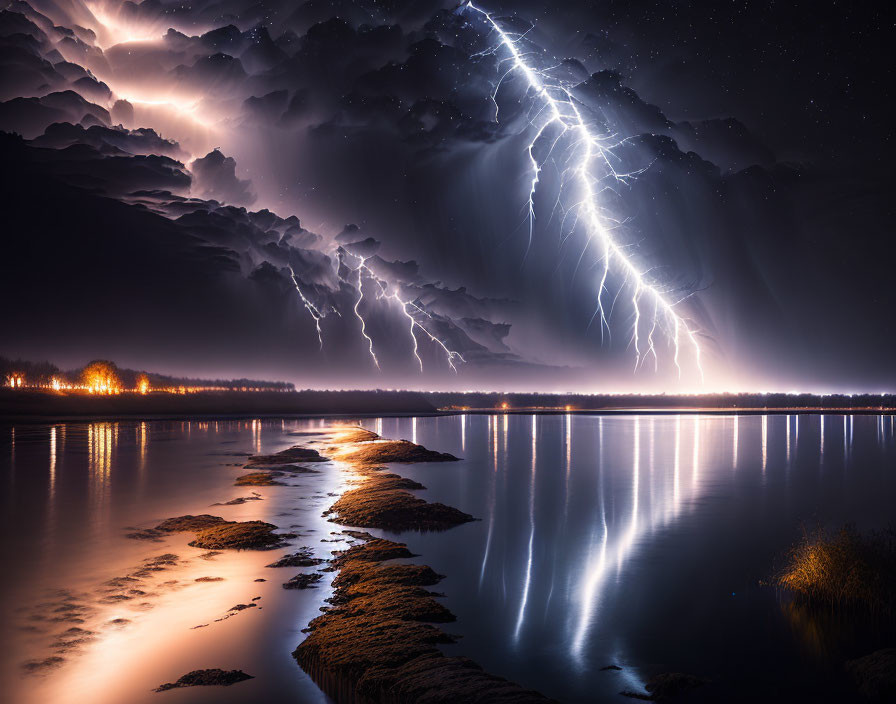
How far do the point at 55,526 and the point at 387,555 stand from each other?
9236 mm

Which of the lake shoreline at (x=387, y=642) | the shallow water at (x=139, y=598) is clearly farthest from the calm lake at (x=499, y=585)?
the lake shoreline at (x=387, y=642)

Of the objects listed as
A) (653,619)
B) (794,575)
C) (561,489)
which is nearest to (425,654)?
(653,619)

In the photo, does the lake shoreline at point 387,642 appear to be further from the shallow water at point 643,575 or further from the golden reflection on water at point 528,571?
the golden reflection on water at point 528,571

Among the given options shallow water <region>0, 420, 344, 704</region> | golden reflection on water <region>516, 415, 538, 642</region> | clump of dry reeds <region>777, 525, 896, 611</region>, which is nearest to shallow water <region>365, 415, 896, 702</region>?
golden reflection on water <region>516, 415, 538, 642</region>

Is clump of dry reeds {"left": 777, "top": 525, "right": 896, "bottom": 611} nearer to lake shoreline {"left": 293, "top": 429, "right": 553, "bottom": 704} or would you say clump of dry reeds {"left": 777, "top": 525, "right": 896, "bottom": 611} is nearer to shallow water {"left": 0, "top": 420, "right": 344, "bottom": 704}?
lake shoreline {"left": 293, "top": 429, "right": 553, "bottom": 704}

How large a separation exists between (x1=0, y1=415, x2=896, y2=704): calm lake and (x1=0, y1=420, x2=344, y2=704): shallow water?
0.12ft

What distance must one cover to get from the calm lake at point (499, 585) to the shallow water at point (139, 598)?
36 mm

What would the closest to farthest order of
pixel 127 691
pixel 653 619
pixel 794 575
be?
1. pixel 127 691
2. pixel 653 619
3. pixel 794 575

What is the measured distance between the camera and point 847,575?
33.0ft

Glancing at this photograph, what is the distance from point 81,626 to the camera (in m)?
8.56

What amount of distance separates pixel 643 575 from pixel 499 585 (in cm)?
293

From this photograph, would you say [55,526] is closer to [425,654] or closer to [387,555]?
[387,555]

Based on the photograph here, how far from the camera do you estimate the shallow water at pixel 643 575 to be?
7.84 metres

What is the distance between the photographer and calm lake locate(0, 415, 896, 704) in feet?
24.4
